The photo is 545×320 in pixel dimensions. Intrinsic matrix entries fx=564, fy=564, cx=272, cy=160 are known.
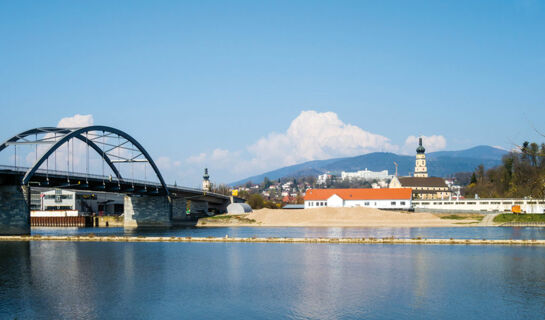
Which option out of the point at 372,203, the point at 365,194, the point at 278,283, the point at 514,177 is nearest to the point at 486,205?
the point at 514,177

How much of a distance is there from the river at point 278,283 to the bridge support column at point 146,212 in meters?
51.3

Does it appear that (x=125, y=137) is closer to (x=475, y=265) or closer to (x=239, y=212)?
(x=239, y=212)

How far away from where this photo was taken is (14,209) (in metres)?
68.9

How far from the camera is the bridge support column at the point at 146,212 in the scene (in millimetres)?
105500

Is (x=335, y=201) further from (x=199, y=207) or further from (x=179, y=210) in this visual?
(x=179, y=210)

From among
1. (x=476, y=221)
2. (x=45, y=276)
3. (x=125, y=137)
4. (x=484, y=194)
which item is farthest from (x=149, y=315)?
(x=484, y=194)

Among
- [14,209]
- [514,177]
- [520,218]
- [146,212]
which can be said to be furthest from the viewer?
[514,177]

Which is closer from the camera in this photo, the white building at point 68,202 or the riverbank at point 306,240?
the riverbank at point 306,240

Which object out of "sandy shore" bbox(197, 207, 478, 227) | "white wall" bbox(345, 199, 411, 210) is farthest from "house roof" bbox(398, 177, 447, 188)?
"sandy shore" bbox(197, 207, 478, 227)

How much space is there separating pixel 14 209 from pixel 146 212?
3813 cm

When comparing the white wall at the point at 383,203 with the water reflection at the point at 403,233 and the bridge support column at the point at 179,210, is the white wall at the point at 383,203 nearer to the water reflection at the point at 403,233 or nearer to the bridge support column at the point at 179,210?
the bridge support column at the point at 179,210

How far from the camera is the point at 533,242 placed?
55.7 meters

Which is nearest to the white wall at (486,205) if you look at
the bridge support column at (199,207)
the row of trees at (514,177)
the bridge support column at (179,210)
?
the row of trees at (514,177)

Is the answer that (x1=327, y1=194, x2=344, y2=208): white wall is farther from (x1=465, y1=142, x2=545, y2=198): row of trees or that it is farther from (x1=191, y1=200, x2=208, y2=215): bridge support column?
(x1=465, y1=142, x2=545, y2=198): row of trees
